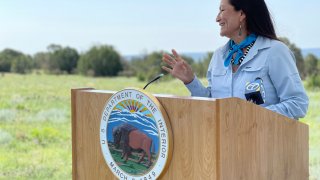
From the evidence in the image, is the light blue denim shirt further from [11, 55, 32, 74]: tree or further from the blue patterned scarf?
[11, 55, 32, 74]: tree

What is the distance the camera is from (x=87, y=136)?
7.49 feet

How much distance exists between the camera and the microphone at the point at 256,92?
225 centimetres

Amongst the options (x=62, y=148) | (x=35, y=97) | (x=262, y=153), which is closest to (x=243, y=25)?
(x=262, y=153)

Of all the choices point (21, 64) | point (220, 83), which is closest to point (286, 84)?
point (220, 83)

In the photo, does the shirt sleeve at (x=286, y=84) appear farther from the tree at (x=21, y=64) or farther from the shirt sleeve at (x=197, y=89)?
the tree at (x=21, y=64)

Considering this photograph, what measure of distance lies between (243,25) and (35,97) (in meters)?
9.18

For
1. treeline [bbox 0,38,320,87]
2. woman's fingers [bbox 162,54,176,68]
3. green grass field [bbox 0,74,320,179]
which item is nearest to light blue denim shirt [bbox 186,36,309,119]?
woman's fingers [bbox 162,54,176,68]

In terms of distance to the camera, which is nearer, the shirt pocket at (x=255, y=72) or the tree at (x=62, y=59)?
the shirt pocket at (x=255, y=72)

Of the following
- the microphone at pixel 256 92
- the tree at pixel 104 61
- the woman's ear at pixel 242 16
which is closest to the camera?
the microphone at pixel 256 92

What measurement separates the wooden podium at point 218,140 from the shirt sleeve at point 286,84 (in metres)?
0.07

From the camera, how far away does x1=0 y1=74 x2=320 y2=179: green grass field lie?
5953 millimetres

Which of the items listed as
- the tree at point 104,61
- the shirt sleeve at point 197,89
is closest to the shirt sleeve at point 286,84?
the shirt sleeve at point 197,89

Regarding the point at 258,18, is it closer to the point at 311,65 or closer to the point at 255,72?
the point at 255,72

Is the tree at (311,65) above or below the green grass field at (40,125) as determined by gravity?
above
